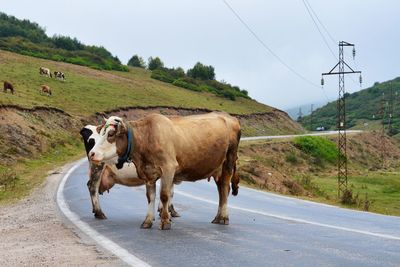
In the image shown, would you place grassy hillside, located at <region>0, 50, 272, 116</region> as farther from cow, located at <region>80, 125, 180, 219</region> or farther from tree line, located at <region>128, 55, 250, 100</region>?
cow, located at <region>80, 125, 180, 219</region>

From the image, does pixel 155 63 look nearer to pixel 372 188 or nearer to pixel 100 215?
pixel 372 188

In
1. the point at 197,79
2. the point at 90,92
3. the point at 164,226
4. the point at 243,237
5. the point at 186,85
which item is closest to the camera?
the point at 243,237

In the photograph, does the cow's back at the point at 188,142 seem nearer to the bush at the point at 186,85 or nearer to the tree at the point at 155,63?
the bush at the point at 186,85

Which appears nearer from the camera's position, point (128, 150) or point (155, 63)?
point (128, 150)

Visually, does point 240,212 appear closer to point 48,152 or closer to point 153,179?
point 153,179

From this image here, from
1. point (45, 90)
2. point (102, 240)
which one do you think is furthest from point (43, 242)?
point (45, 90)

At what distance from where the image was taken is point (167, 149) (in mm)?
9430

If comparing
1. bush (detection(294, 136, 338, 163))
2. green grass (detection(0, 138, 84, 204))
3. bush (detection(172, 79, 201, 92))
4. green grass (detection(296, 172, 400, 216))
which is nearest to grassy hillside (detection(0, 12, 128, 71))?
bush (detection(172, 79, 201, 92))

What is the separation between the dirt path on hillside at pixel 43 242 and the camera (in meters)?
7.46

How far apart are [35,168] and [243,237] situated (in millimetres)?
24643

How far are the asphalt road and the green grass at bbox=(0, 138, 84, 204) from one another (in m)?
6.48

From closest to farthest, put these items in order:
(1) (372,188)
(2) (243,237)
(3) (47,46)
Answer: (2) (243,237)
(1) (372,188)
(3) (47,46)

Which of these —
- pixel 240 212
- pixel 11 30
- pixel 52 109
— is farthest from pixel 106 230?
pixel 11 30

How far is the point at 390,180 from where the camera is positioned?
154 feet
